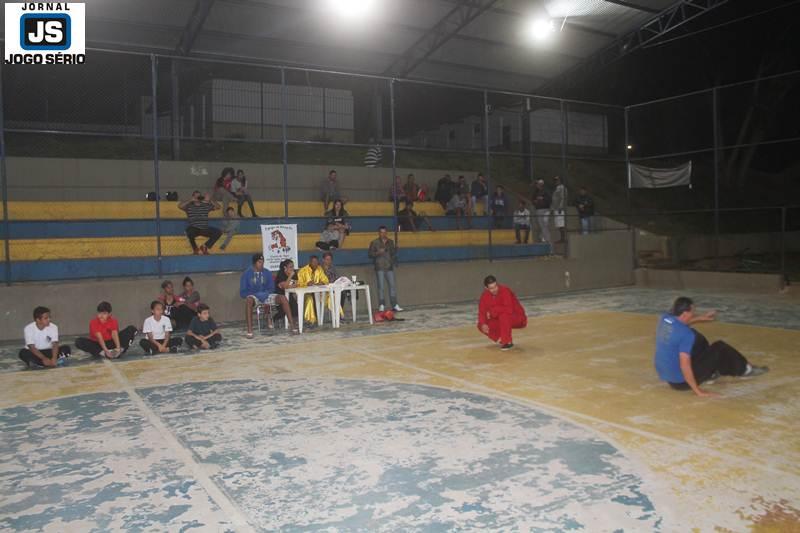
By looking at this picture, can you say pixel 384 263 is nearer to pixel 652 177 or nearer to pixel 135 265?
pixel 135 265

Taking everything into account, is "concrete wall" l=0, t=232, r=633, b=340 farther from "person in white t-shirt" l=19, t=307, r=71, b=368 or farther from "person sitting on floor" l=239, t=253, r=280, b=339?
"person in white t-shirt" l=19, t=307, r=71, b=368

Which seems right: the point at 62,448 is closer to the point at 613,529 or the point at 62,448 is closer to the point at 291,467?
the point at 291,467

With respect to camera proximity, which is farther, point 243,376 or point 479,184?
point 479,184

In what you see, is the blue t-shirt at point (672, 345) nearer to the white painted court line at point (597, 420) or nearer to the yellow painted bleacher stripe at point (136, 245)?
the white painted court line at point (597, 420)

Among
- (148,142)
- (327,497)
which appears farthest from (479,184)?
(327,497)

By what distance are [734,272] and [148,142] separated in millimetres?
18199

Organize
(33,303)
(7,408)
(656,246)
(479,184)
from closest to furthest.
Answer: (7,408), (33,303), (479,184), (656,246)

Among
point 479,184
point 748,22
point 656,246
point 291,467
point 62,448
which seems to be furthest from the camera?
point 748,22

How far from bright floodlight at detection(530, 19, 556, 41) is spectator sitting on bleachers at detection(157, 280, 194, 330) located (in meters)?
13.8

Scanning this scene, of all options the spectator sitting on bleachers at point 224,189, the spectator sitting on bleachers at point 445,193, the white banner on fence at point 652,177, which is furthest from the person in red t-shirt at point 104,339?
the white banner on fence at point 652,177

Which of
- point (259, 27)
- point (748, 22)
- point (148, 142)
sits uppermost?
point (748, 22)

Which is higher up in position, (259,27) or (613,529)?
(259,27)

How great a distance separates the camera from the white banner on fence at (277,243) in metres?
13.4

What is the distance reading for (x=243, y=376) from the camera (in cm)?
810
